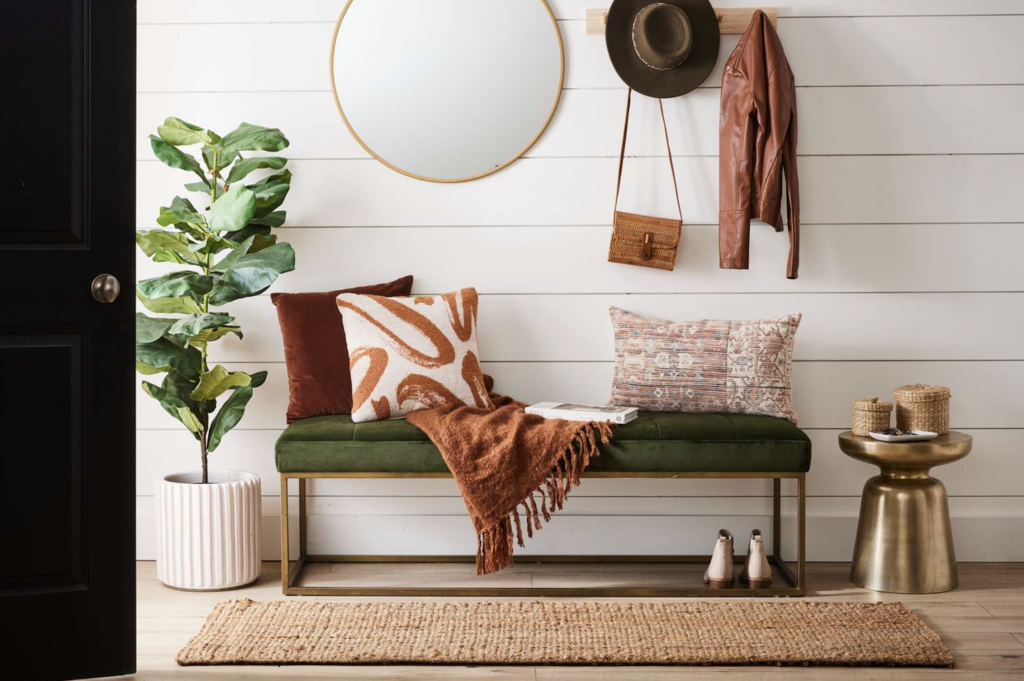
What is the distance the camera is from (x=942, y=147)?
3240 mm

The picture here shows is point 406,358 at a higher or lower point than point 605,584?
higher

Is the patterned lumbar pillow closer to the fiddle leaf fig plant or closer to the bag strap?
the bag strap

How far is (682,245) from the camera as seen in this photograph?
10.7 feet

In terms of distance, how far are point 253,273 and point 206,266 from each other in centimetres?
20

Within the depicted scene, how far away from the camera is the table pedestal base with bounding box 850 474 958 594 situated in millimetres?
2869

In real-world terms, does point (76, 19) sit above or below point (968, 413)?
above

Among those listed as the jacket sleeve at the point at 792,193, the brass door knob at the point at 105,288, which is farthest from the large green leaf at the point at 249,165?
the jacket sleeve at the point at 792,193

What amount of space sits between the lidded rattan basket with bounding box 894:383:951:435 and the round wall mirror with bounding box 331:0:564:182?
57.7 inches

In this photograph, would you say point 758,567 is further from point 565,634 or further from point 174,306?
point 174,306

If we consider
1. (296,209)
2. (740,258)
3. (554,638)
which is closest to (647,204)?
(740,258)

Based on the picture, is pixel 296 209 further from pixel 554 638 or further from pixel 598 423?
pixel 554 638

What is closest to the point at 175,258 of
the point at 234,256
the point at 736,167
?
the point at 234,256

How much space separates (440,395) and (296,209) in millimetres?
844

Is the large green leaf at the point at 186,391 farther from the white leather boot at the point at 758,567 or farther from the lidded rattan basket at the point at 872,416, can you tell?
the lidded rattan basket at the point at 872,416
